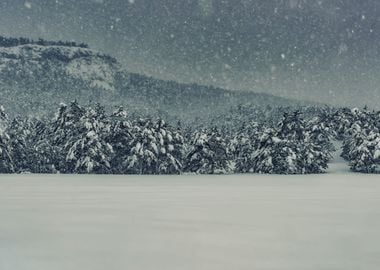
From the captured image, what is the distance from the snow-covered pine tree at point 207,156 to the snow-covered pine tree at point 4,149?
2178 centimetres

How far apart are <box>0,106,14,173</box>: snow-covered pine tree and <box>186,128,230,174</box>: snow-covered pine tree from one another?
2178cm

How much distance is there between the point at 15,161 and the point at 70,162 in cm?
1028

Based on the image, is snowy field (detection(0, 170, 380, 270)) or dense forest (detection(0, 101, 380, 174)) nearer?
snowy field (detection(0, 170, 380, 270))

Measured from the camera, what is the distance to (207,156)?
68.2 metres

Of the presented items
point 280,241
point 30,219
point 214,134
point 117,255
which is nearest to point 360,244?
point 280,241

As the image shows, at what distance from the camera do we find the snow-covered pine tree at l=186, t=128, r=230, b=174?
6825 centimetres

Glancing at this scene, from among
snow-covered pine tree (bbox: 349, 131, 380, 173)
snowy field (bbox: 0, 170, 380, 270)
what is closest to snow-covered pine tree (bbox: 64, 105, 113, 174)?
snow-covered pine tree (bbox: 349, 131, 380, 173)

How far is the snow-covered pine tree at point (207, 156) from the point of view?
68250 millimetres

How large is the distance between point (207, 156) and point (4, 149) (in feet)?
80.9

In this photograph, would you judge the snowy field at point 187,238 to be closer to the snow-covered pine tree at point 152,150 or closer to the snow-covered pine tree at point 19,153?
the snow-covered pine tree at point 152,150

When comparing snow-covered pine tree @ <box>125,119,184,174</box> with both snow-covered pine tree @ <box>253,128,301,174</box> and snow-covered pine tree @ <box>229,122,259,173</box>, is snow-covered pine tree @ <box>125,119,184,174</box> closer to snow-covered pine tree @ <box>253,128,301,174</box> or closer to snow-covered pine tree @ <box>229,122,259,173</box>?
snow-covered pine tree @ <box>253,128,301,174</box>

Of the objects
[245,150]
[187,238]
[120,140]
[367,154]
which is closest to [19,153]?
[120,140]

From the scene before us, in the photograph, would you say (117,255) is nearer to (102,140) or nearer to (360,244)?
(360,244)

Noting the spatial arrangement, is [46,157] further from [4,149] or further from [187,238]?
[187,238]
